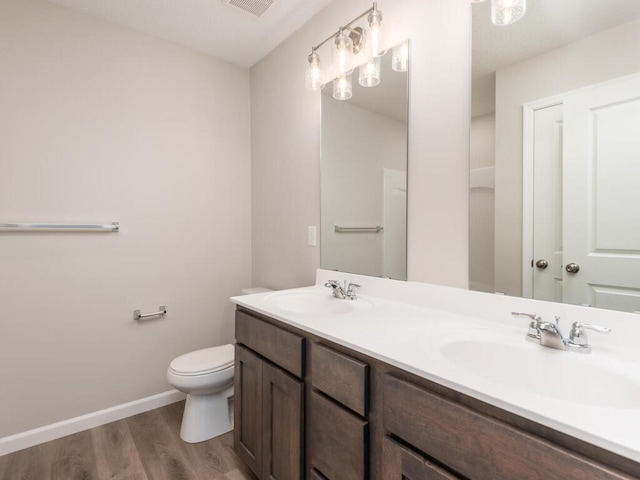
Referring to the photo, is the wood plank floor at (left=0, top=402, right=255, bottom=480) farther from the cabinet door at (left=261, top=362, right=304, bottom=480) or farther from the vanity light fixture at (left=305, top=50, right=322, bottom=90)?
the vanity light fixture at (left=305, top=50, right=322, bottom=90)

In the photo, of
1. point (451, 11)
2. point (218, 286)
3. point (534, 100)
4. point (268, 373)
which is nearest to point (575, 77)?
point (534, 100)

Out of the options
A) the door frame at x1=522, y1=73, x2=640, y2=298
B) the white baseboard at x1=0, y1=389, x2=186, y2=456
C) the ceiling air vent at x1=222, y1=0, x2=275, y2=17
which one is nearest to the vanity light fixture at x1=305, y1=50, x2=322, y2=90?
the ceiling air vent at x1=222, y1=0, x2=275, y2=17

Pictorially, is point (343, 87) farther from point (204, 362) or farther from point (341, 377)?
point (204, 362)

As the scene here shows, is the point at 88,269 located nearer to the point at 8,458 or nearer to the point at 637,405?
the point at 8,458

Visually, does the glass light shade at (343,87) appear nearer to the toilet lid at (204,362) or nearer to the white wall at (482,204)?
the white wall at (482,204)

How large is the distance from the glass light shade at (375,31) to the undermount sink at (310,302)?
117 centimetres

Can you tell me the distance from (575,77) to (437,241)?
0.69 metres

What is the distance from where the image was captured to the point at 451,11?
1268mm

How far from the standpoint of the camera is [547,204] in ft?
3.47

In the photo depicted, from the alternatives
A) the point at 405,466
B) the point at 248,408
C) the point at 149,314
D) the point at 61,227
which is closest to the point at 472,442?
the point at 405,466

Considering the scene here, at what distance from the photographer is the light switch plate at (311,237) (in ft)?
6.47

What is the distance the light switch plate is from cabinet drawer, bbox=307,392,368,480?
1009mm

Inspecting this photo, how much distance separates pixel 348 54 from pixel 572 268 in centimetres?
141

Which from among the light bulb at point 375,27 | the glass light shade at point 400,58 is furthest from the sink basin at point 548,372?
the light bulb at point 375,27
